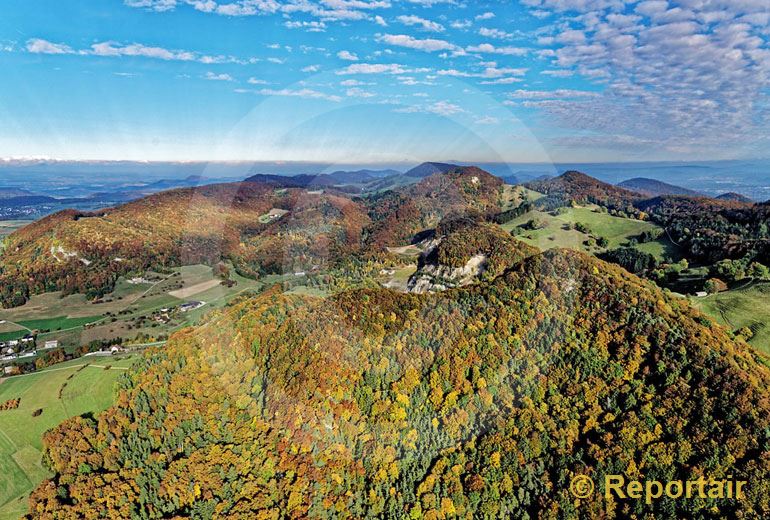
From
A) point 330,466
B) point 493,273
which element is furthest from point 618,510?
point 493,273

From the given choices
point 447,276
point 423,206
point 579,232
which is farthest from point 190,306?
point 579,232

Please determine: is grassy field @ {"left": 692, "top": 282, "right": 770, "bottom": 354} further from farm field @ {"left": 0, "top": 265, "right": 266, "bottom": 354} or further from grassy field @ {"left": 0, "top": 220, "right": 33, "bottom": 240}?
grassy field @ {"left": 0, "top": 220, "right": 33, "bottom": 240}

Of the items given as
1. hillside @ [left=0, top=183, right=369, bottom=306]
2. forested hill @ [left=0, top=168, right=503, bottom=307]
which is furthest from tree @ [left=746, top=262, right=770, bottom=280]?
hillside @ [left=0, top=183, right=369, bottom=306]

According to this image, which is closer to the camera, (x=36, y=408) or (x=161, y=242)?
(x=36, y=408)

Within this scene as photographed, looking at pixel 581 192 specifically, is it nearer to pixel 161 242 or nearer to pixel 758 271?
pixel 758 271

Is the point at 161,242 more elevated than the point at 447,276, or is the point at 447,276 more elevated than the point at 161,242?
the point at 447,276

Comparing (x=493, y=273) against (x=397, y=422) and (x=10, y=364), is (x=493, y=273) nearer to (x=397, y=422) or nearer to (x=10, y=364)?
(x=397, y=422)
